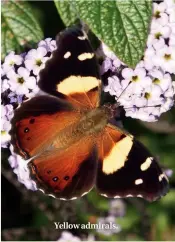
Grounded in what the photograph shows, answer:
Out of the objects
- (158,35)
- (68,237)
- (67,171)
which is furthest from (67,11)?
(68,237)

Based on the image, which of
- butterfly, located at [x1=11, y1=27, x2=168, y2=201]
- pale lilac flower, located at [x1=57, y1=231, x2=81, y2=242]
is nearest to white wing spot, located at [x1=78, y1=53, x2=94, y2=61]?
butterfly, located at [x1=11, y1=27, x2=168, y2=201]

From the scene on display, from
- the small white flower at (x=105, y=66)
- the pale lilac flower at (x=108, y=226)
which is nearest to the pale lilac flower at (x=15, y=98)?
the small white flower at (x=105, y=66)

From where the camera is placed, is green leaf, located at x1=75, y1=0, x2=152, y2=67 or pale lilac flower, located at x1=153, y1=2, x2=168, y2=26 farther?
pale lilac flower, located at x1=153, y1=2, x2=168, y2=26

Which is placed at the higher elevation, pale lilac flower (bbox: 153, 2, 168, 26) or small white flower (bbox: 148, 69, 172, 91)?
pale lilac flower (bbox: 153, 2, 168, 26)

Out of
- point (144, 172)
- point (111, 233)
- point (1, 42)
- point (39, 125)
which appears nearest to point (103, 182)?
point (144, 172)

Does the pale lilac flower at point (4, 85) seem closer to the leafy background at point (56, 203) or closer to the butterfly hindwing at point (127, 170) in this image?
the leafy background at point (56, 203)

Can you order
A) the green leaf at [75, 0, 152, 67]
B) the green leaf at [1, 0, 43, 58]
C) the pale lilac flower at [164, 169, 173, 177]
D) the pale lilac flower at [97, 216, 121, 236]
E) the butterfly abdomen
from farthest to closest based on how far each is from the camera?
1. the pale lilac flower at [97, 216, 121, 236]
2. the pale lilac flower at [164, 169, 173, 177]
3. the green leaf at [1, 0, 43, 58]
4. the butterfly abdomen
5. the green leaf at [75, 0, 152, 67]

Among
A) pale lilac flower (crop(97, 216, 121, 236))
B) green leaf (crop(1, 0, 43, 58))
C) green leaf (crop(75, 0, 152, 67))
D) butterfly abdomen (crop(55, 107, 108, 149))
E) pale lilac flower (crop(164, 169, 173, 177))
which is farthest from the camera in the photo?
pale lilac flower (crop(97, 216, 121, 236))

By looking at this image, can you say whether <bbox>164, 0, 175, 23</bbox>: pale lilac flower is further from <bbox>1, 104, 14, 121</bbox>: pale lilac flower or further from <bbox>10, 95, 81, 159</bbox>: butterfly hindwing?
<bbox>1, 104, 14, 121</bbox>: pale lilac flower
